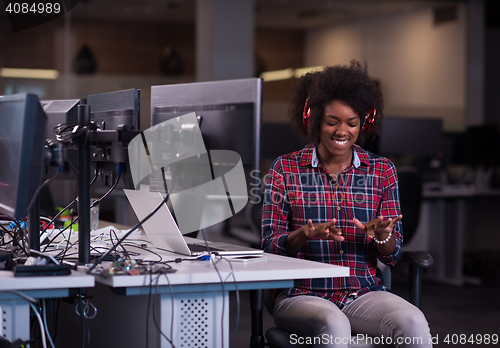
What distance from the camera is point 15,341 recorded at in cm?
125

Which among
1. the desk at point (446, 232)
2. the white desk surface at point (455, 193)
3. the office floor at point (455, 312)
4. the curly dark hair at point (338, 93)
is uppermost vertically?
the curly dark hair at point (338, 93)

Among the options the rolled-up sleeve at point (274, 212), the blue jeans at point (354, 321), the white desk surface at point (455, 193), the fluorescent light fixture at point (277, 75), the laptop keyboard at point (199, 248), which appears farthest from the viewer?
the fluorescent light fixture at point (277, 75)

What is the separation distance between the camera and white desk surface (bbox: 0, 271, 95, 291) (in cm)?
125

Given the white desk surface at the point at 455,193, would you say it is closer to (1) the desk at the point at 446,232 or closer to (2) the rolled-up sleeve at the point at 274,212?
(1) the desk at the point at 446,232

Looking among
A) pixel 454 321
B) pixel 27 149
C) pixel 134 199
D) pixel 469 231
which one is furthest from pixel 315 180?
pixel 469 231

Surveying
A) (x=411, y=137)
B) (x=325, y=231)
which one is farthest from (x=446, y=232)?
(x=325, y=231)

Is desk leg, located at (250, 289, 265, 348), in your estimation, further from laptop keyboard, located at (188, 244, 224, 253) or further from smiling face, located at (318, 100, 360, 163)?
smiling face, located at (318, 100, 360, 163)

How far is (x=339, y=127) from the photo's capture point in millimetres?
1845

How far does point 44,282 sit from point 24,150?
297 mm

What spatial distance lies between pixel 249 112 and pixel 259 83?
103 mm

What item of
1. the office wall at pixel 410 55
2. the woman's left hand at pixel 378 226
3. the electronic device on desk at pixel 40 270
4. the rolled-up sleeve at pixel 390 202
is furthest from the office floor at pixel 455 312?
the office wall at pixel 410 55

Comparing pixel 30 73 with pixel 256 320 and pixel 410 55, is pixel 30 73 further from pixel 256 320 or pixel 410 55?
pixel 256 320

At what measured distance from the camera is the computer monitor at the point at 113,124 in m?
1.59

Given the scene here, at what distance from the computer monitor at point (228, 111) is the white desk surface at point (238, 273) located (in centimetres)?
47
